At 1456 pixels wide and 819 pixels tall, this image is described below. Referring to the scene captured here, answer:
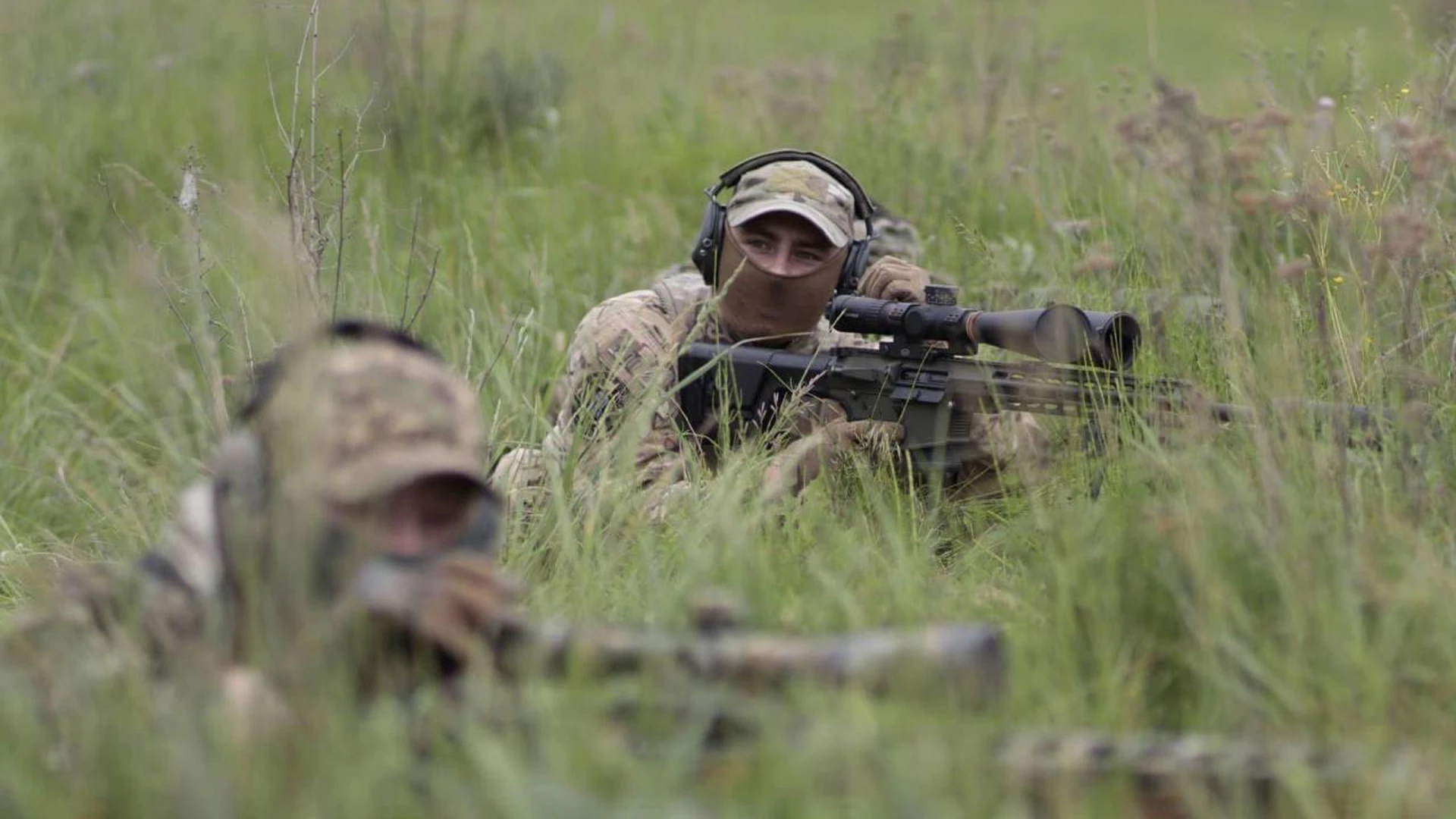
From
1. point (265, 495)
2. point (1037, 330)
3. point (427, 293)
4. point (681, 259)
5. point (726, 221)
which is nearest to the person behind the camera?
point (265, 495)

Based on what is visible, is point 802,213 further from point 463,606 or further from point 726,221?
point 463,606

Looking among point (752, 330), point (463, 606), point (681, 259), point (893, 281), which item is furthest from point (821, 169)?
point (463, 606)

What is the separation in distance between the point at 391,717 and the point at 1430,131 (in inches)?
136

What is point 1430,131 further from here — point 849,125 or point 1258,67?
point 849,125

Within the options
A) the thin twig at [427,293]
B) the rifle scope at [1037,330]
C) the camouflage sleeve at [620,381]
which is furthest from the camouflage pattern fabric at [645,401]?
the thin twig at [427,293]

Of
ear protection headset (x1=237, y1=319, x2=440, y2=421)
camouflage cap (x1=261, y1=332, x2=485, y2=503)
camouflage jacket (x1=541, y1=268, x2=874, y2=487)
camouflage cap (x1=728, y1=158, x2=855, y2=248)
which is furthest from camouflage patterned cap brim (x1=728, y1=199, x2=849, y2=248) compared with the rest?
camouflage cap (x1=261, y1=332, x2=485, y2=503)

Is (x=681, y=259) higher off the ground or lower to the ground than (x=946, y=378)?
lower

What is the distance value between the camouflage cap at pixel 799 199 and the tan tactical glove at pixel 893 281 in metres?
0.14

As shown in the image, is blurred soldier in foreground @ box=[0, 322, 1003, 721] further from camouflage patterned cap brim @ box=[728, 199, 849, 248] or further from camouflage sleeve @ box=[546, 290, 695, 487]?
camouflage patterned cap brim @ box=[728, 199, 849, 248]

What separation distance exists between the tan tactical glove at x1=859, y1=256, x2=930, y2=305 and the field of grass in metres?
0.43

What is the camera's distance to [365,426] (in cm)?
284

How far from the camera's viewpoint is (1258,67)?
215 inches

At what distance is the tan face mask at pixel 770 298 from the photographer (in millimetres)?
5207

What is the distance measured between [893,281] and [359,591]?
2.84m
